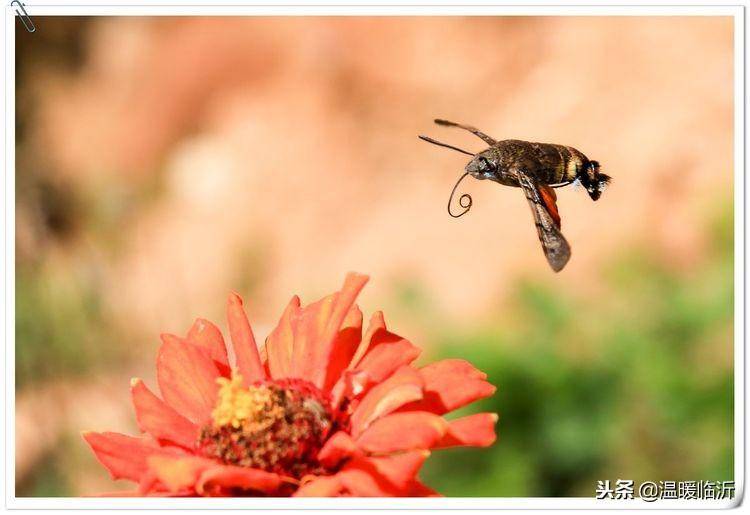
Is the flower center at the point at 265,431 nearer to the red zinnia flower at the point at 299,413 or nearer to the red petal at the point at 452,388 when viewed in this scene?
the red zinnia flower at the point at 299,413

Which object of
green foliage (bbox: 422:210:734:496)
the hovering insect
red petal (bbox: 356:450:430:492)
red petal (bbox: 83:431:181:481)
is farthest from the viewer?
green foliage (bbox: 422:210:734:496)

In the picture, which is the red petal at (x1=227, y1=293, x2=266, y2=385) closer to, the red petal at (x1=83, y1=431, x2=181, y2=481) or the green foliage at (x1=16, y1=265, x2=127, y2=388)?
the red petal at (x1=83, y1=431, x2=181, y2=481)

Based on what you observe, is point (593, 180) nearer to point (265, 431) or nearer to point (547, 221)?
point (547, 221)

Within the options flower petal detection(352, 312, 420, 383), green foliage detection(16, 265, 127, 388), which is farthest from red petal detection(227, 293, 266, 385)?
green foliage detection(16, 265, 127, 388)

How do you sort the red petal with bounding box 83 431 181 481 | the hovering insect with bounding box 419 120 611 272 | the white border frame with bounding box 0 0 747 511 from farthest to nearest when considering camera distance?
the white border frame with bounding box 0 0 747 511
the hovering insect with bounding box 419 120 611 272
the red petal with bounding box 83 431 181 481

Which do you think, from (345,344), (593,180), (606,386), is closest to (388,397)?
(345,344)

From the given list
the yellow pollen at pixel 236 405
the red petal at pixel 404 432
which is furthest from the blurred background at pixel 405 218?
the red petal at pixel 404 432
